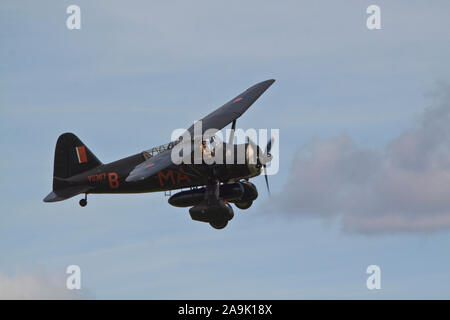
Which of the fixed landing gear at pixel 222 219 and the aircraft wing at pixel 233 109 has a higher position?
the aircraft wing at pixel 233 109

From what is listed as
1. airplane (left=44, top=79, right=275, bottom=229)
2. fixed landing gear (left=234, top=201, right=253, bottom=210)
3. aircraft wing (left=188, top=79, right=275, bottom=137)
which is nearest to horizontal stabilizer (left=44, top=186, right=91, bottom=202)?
airplane (left=44, top=79, right=275, bottom=229)

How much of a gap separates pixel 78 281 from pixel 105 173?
17.7 ft

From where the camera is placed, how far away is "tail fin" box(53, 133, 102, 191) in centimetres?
3062

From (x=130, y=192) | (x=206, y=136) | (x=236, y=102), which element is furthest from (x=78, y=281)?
(x=236, y=102)

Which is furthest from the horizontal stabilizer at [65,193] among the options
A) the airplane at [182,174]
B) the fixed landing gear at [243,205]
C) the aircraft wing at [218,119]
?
the fixed landing gear at [243,205]

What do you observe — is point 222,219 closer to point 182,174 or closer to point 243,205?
point 243,205

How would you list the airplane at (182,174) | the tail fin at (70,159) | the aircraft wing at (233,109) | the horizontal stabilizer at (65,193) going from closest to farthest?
the airplane at (182,174) → the aircraft wing at (233,109) → the horizontal stabilizer at (65,193) → the tail fin at (70,159)

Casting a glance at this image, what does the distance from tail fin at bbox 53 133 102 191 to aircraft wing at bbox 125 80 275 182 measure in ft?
14.0

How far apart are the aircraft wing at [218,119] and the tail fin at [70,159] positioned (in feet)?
14.0

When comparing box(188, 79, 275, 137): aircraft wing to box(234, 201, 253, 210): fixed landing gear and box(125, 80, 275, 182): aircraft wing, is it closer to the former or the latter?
Result: box(125, 80, 275, 182): aircraft wing

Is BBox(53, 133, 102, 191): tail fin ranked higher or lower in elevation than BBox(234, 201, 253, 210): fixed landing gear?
higher

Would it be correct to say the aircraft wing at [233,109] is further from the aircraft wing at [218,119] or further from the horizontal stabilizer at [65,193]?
the horizontal stabilizer at [65,193]

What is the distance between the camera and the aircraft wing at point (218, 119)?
82.3 ft

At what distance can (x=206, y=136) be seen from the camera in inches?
1040
